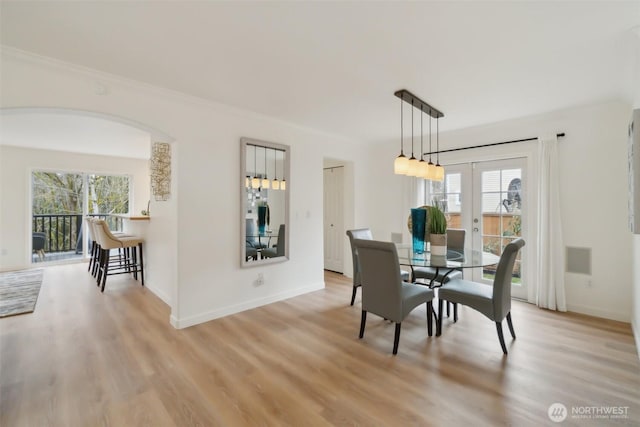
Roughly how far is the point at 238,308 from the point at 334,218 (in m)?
2.71

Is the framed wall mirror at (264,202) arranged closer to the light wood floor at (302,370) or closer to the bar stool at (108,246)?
the light wood floor at (302,370)

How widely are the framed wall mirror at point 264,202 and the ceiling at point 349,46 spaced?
72 cm

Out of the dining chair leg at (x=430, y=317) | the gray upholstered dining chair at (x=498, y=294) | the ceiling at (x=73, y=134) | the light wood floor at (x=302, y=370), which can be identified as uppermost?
the ceiling at (x=73, y=134)

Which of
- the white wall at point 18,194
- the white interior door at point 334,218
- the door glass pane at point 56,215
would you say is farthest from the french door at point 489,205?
the white wall at point 18,194

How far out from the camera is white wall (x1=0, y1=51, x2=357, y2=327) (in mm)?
2264

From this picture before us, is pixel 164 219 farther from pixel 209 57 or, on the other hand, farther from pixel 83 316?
pixel 209 57

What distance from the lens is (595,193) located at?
3236 millimetres

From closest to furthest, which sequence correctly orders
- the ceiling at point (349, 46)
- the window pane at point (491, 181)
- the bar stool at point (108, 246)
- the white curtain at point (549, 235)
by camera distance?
A: the ceiling at point (349, 46) < the white curtain at point (549, 235) < the window pane at point (491, 181) < the bar stool at point (108, 246)

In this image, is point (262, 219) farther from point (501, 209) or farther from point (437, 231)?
point (501, 209)

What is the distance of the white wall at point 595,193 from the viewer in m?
3.10

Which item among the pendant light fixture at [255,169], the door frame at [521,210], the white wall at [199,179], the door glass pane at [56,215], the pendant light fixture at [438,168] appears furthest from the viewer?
the door glass pane at [56,215]

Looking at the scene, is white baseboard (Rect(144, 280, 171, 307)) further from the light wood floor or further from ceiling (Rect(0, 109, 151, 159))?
ceiling (Rect(0, 109, 151, 159))

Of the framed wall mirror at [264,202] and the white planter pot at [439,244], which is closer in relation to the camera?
the white planter pot at [439,244]

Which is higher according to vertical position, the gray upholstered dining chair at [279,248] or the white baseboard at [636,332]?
the gray upholstered dining chair at [279,248]
